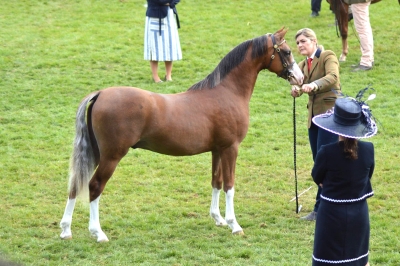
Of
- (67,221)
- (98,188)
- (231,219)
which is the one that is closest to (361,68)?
(231,219)

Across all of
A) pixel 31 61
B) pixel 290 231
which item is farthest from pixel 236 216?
pixel 31 61

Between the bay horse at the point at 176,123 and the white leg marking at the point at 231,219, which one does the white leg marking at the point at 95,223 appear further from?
the white leg marking at the point at 231,219

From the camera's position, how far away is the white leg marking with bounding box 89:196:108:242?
6.42m

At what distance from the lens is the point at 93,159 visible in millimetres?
6488

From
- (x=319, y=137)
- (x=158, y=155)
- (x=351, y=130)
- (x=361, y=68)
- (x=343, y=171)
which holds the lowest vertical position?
(x=158, y=155)

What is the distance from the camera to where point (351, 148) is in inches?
180

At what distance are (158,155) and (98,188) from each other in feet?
10.2

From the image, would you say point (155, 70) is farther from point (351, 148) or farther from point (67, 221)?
point (351, 148)

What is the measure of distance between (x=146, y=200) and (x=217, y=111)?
5.50 feet

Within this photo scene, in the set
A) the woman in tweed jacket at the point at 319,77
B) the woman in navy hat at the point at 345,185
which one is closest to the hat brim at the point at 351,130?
the woman in navy hat at the point at 345,185

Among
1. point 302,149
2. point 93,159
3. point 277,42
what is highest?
point 277,42

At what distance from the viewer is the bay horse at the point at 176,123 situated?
6.24 metres

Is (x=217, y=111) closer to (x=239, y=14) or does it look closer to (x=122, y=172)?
(x=122, y=172)

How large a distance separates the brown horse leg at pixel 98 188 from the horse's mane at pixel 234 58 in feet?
4.16
